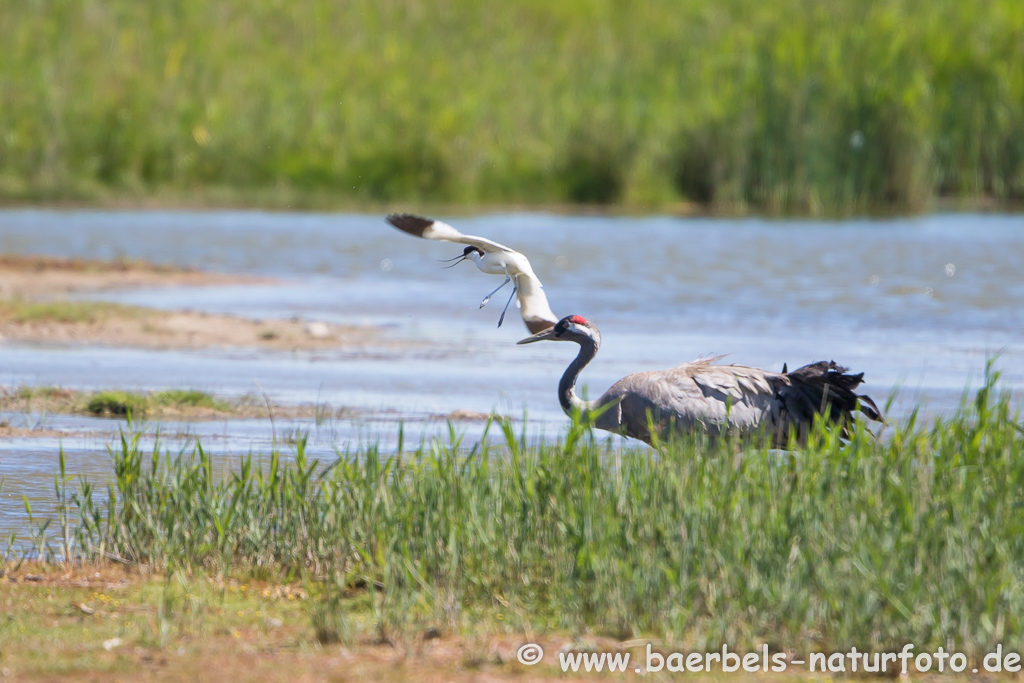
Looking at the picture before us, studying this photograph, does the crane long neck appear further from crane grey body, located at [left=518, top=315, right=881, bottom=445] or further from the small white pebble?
the small white pebble

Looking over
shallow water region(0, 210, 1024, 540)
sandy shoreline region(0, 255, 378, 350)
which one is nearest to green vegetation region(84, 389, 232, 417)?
shallow water region(0, 210, 1024, 540)

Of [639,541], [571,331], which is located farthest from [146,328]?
[639,541]

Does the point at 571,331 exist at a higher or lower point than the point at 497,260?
lower

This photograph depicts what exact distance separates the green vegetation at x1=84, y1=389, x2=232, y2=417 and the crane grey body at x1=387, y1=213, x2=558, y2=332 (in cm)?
339

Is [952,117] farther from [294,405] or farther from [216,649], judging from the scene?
[216,649]

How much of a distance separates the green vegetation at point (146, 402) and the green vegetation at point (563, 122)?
17.7 meters

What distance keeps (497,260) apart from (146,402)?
4.06 meters

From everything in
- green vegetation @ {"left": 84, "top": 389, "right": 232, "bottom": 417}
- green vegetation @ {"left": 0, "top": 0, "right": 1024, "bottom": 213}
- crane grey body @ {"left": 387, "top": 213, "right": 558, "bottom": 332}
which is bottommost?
green vegetation @ {"left": 84, "top": 389, "right": 232, "bottom": 417}

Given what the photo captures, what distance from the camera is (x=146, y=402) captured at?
10.4 meters

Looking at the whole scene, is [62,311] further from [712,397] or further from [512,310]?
[712,397]

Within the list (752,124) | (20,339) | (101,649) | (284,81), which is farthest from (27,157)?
(101,649)

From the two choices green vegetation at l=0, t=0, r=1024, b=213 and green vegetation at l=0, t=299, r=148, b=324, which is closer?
green vegetation at l=0, t=299, r=148, b=324

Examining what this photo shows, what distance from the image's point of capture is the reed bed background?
546cm

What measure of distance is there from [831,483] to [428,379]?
21.2 ft
